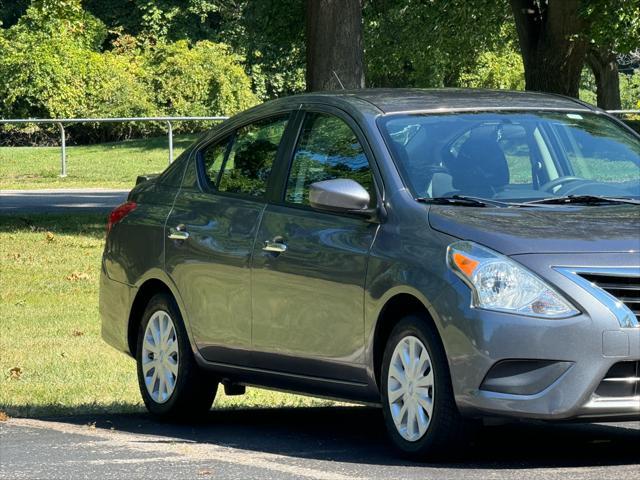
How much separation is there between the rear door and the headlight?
1751mm

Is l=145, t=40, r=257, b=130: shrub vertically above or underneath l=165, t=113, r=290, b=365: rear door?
underneath

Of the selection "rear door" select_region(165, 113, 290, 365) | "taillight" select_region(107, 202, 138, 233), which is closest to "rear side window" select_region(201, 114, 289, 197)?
"rear door" select_region(165, 113, 290, 365)

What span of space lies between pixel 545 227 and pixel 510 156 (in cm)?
94

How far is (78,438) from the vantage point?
795cm

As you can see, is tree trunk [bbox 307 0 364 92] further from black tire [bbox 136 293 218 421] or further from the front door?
the front door

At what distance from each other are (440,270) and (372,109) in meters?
1.38

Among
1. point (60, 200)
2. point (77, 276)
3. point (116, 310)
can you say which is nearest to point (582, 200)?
point (116, 310)

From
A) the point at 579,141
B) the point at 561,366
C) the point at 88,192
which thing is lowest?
the point at 88,192

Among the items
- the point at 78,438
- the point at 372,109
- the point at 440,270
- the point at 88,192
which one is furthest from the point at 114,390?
the point at 88,192

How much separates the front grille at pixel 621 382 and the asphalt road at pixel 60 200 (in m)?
18.0

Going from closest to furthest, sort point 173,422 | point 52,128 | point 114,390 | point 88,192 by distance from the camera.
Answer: point 173,422 → point 114,390 → point 88,192 → point 52,128

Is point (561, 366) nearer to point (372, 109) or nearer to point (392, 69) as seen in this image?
point (372, 109)

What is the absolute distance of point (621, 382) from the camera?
255 inches

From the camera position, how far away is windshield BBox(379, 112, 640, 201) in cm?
739
